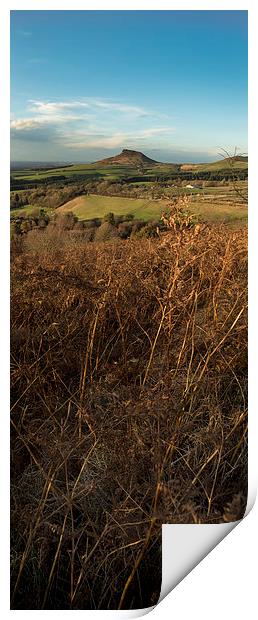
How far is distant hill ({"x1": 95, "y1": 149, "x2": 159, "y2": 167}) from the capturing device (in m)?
2.04

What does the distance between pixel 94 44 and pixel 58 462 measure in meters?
1.28

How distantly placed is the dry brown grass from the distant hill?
24 cm

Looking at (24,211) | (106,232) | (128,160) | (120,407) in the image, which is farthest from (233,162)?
(120,407)

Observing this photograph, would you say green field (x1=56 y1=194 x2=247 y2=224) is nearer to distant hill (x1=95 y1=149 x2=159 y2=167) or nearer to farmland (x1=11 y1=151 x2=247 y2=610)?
farmland (x1=11 y1=151 x2=247 y2=610)

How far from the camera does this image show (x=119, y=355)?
82.7 inches

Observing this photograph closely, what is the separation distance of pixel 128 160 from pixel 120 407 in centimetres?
76

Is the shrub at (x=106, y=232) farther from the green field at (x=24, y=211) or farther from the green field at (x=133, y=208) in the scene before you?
the green field at (x=24, y=211)

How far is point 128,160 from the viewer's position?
6.75ft

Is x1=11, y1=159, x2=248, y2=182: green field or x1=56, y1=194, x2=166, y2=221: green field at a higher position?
x1=11, y1=159, x2=248, y2=182: green field

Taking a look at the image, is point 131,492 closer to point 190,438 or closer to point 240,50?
point 190,438

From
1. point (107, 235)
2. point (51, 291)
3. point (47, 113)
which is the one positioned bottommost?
point (51, 291)

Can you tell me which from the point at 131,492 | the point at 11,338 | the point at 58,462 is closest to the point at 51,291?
the point at 11,338

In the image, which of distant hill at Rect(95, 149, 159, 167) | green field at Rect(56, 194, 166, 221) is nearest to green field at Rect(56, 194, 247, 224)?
green field at Rect(56, 194, 166, 221)

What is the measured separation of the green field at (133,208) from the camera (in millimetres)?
2078
